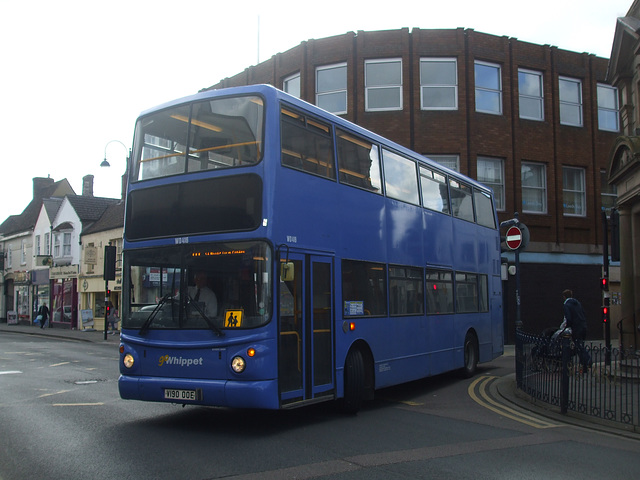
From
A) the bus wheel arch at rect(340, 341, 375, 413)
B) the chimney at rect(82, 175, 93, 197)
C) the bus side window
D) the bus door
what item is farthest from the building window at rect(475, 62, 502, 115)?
the chimney at rect(82, 175, 93, 197)

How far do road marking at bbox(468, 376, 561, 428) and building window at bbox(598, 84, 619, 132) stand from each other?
19.2 m

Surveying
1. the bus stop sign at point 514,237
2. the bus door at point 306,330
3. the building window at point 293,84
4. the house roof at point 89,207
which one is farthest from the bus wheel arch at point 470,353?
the house roof at point 89,207

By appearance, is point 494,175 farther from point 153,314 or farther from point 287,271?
point 153,314

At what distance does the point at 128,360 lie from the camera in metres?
8.55

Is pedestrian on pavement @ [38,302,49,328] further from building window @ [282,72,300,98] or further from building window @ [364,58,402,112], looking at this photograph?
building window @ [364,58,402,112]

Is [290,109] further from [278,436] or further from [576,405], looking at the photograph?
[576,405]

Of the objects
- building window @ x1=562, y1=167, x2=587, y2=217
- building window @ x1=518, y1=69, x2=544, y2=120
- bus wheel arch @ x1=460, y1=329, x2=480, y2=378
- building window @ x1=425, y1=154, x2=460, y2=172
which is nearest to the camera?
bus wheel arch @ x1=460, y1=329, x2=480, y2=378

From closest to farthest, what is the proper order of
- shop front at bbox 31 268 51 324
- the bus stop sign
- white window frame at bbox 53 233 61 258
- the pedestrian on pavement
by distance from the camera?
the bus stop sign → the pedestrian on pavement → white window frame at bbox 53 233 61 258 → shop front at bbox 31 268 51 324

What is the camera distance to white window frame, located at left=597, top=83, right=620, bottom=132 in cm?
2839

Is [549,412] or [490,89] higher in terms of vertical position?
[490,89]

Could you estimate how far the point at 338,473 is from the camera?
6.17 metres

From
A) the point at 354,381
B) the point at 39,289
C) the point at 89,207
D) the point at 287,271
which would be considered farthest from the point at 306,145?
the point at 39,289

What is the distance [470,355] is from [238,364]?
845 centimetres

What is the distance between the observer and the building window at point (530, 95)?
2684cm
